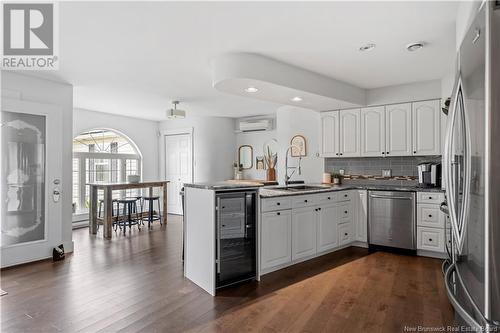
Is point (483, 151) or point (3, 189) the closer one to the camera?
point (483, 151)

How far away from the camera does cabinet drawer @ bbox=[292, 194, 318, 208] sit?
143 inches

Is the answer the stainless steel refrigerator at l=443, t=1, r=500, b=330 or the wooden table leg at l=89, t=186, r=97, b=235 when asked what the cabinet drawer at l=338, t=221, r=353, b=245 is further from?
the wooden table leg at l=89, t=186, r=97, b=235

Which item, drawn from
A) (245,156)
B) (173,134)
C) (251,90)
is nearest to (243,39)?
(251,90)

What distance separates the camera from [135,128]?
7.51 m

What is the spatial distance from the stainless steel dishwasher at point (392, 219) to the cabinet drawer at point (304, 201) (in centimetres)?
114

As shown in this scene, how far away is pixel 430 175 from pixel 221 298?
11.1ft

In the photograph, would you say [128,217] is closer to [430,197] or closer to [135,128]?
[135,128]

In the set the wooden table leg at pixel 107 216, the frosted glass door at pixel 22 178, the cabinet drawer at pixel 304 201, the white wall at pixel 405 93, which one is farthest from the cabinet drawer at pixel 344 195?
the frosted glass door at pixel 22 178

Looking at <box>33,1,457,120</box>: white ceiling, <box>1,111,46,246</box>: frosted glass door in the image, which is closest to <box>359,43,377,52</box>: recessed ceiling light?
<box>33,1,457,120</box>: white ceiling

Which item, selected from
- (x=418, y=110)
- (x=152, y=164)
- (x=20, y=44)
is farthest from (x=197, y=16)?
(x=152, y=164)

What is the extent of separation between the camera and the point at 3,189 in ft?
12.2

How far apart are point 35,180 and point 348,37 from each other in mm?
4187

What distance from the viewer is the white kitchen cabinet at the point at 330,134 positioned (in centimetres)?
516

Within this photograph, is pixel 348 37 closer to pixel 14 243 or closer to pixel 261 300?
pixel 261 300
